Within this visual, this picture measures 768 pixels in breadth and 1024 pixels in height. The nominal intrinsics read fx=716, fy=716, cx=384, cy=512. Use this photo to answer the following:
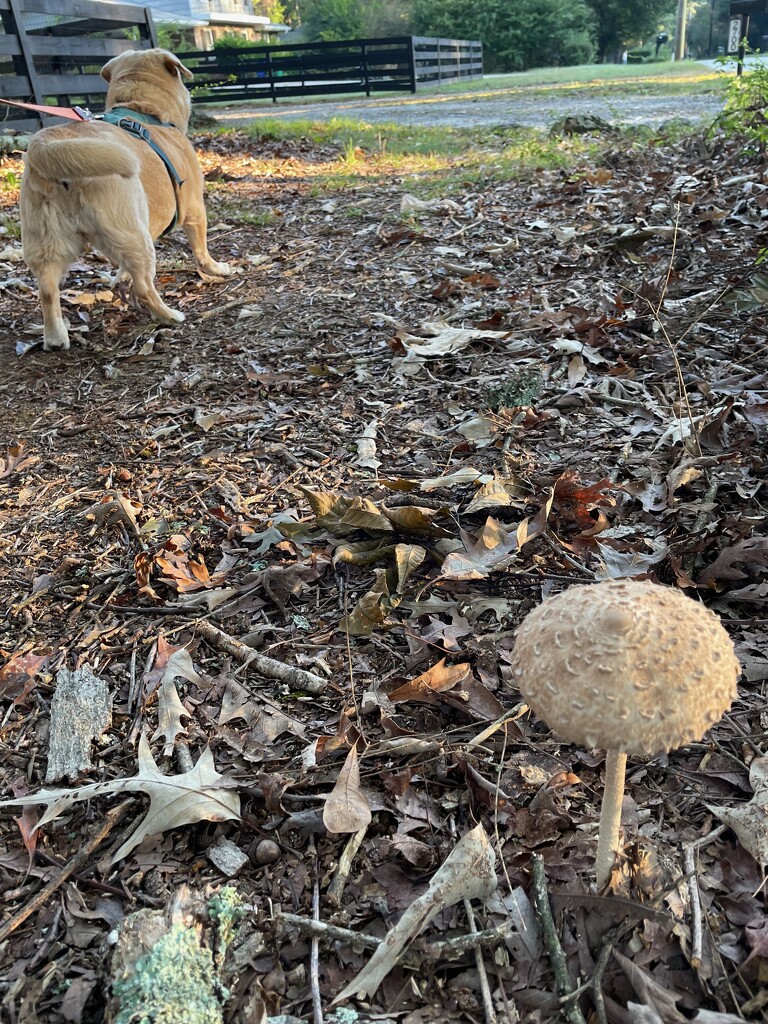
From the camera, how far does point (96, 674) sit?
90.6 inches

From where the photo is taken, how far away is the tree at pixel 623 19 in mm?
49631

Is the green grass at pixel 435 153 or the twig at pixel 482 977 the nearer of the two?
the twig at pixel 482 977

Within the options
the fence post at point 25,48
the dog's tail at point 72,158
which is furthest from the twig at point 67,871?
the fence post at point 25,48

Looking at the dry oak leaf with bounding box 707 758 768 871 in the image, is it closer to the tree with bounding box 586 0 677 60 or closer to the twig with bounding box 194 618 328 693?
the twig with bounding box 194 618 328 693

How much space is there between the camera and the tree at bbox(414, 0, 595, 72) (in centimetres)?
4253

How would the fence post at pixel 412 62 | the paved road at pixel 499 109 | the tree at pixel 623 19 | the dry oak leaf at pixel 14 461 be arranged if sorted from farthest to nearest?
1. the tree at pixel 623 19
2. the fence post at pixel 412 62
3. the paved road at pixel 499 109
4. the dry oak leaf at pixel 14 461

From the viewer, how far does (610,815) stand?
1.44 m

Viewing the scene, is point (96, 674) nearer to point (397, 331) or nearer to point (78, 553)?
point (78, 553)

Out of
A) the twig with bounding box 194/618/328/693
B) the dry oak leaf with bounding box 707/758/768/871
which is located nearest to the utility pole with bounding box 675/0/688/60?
the twig with bounding box 194/618/328/693

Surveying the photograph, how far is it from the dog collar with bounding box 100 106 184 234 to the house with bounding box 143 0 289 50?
99.8 feet

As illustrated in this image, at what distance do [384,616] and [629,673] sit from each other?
1.27m

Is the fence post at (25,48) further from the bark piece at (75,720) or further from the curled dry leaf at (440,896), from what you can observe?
the curled dry leaf at (440,896)

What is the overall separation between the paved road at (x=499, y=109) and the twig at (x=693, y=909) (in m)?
13.1

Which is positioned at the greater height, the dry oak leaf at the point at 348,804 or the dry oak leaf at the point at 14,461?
the dry oak leaf at the point at 14,461
